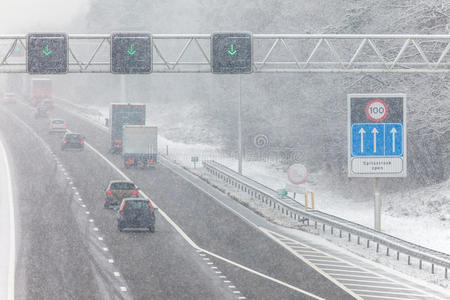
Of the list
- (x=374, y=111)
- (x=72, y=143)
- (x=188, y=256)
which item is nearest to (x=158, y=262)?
(x=188, y=256)

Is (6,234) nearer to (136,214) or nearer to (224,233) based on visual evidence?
(136,214)

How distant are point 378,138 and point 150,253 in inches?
386

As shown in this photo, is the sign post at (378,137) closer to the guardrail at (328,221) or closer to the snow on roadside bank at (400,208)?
the guardrail at (328,221)

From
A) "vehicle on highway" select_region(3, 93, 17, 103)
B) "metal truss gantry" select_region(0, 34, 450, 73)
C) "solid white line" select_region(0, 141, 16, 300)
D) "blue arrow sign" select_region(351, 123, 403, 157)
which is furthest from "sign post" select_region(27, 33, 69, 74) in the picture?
"vehicle on highway" select_region(3, 93, 17, 103)

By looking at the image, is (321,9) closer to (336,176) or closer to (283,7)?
(283,7)

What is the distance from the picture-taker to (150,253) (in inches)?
1077

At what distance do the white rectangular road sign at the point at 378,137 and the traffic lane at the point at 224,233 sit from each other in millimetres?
4730

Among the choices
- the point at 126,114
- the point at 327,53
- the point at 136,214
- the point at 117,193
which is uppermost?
the point at 327,53

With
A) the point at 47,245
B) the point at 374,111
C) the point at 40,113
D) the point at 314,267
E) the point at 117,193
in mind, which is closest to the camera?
the point at 314,267

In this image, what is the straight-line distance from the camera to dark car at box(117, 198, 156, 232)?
103 ft

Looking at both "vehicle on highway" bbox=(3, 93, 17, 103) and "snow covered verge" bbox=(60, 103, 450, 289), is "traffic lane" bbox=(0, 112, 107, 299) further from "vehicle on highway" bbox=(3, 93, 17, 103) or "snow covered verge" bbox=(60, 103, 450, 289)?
"vehicle on highway" bbox=(3, 93, 17, 103)

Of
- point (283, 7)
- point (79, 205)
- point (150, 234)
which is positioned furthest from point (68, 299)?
point (283, 7)

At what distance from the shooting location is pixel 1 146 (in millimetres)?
68062

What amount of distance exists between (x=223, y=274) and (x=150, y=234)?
322 inches
